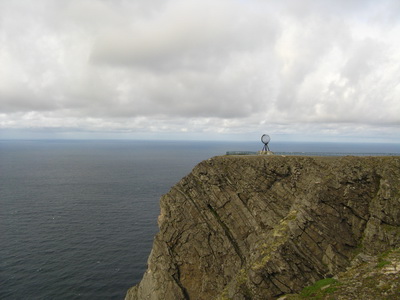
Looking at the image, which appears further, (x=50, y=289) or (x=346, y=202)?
(x=50, y=289)

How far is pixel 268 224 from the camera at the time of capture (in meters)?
40.1

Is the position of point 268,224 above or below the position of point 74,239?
above

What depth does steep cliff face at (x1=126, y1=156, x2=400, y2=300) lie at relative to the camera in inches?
1195

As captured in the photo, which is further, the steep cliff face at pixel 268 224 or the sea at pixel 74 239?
the sea at pixel 74 239

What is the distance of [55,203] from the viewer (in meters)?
103

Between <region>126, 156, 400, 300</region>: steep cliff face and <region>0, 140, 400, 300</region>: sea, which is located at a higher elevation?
<region>126, 156, 400, 300</region>: steep cliff face

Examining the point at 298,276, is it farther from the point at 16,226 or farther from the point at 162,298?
the point at 16,226

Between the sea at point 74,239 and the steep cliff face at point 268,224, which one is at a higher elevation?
the steep cliff face at point 268,224

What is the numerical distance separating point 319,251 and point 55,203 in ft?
323

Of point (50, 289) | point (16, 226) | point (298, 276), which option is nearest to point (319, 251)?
point (298, 276)

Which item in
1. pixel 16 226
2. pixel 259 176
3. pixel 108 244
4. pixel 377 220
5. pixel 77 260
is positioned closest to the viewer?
pixel 377 220

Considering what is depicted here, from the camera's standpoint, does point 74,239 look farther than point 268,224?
Yes

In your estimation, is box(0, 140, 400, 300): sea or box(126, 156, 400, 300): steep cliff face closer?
box(126, 156, 400, 300): steep cliff face

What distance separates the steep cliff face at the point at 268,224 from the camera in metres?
30.4
